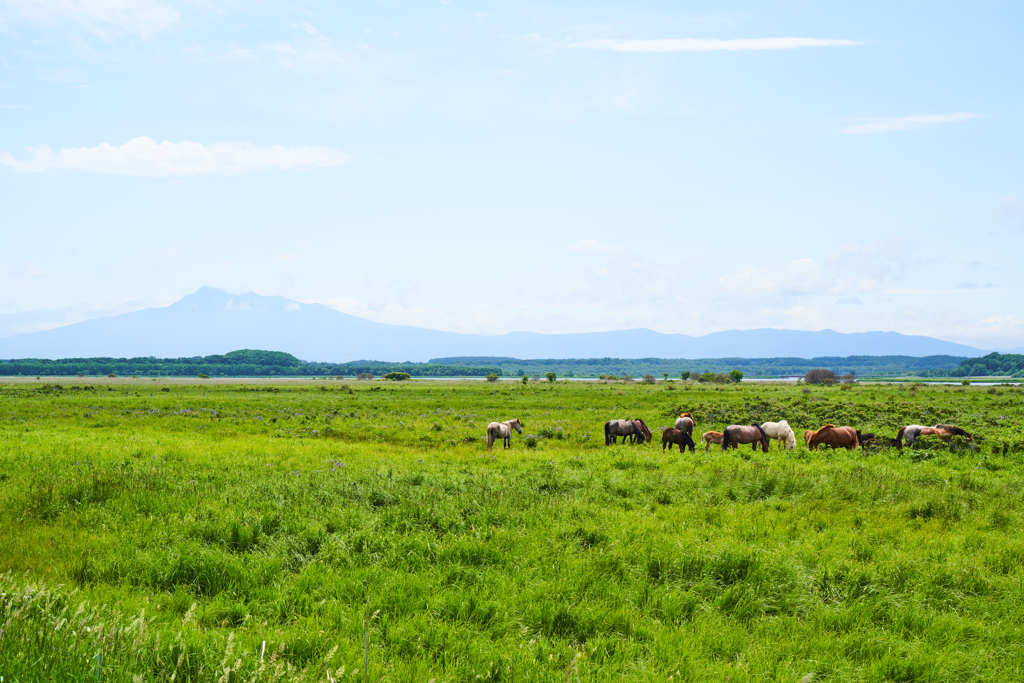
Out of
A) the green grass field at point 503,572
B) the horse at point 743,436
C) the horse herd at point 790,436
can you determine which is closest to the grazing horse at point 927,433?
the horse herd at point 790,436

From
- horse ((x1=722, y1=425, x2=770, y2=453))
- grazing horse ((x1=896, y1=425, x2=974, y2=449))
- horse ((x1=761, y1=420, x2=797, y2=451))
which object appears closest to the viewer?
grazing horse ((x1=896, y1=425, x2=974, y2=449))

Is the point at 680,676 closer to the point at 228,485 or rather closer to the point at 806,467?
the point at 228,485

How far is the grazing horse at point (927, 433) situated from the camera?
21938 mm

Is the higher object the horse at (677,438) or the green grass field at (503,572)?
the green grass field at (503,572)

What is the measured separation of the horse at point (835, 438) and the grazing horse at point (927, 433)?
168 centimetres

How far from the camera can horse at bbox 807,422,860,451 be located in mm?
22219

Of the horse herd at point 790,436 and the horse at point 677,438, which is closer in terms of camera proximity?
the horse herd at point 790,436

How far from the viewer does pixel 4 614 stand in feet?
15.8

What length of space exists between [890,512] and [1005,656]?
241 inches

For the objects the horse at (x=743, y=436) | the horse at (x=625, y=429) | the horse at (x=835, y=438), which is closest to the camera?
the horse at (x=835, y=438)

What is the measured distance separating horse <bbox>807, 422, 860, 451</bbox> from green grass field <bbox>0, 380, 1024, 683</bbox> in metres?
5.17

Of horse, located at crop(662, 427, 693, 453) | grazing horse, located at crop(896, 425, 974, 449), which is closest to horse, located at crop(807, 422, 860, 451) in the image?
grazing horse, located at crop(896, 425, 974, 449)

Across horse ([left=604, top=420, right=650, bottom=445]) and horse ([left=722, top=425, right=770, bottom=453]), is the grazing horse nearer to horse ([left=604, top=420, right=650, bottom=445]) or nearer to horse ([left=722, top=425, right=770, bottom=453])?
horse ([left=722, top=425, right=770, bottom=453])

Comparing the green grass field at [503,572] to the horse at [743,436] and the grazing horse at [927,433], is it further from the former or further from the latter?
the grazing horse at [927,433]
